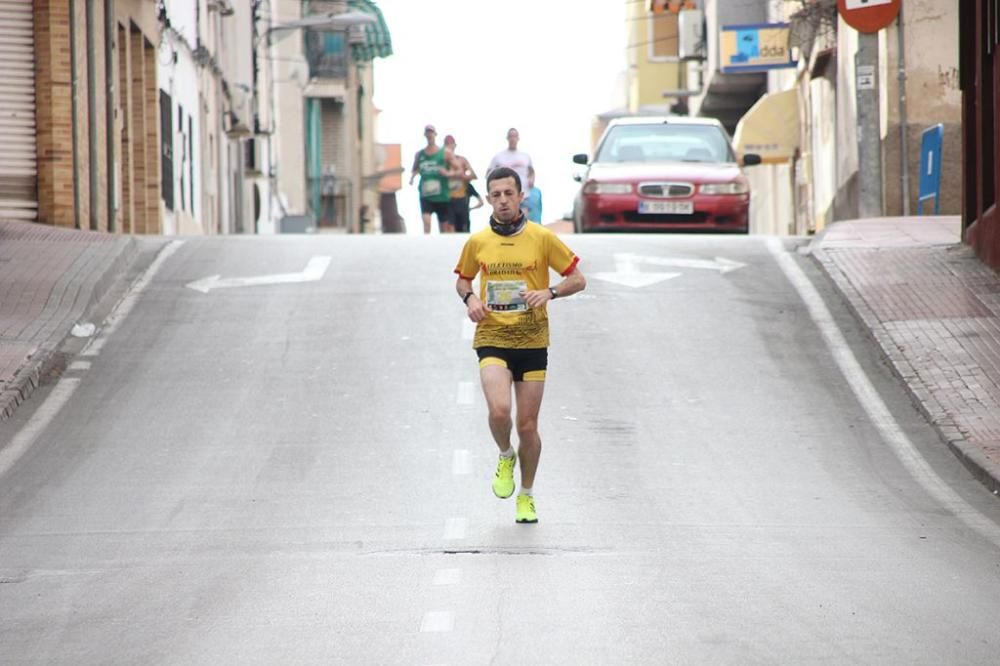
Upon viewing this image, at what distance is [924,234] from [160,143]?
16.4 meters

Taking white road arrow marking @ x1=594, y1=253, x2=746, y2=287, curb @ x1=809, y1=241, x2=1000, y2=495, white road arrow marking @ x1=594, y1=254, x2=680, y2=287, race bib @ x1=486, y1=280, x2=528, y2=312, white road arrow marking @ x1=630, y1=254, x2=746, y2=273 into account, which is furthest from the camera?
white road arrow marking @ x1=630, y1=254, x2=746, y2=273

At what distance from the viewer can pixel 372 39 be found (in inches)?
3216

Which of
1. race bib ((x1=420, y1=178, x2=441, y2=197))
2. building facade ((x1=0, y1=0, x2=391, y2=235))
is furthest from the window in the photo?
race bib ((x1=420, y1=178, x2=441, y2=197))

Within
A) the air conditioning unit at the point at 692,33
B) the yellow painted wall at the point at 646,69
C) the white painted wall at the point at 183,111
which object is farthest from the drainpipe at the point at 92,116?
the yellow painted wall at the point at 646,69

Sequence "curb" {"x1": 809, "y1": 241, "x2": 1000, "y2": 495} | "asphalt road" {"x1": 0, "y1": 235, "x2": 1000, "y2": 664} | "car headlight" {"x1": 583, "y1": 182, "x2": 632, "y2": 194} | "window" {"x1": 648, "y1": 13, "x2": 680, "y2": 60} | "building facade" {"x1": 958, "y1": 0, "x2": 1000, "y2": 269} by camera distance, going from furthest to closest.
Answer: "window" {"x1": 648, "y1": 13, "x2": 680, "y2": 60} < "car headlight" {"x1": 583, "y1": 182, "x2": 632, "y2": 194} < "building facade" {"x1": 958, "y1": 0, "x2": 1000, "y2": 269} < "curb" {"x1": 809, "y1": 241, "x2": 1000, "y2": 495} < "asphalt road" {"x1": 0, "y1": 235, "x2": 1000, "y2": 664}

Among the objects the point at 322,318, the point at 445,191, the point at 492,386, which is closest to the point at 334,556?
the point at 492,386

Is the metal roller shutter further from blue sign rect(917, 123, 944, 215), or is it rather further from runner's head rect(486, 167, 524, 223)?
runner's head rect(486, 167, 524, 223)

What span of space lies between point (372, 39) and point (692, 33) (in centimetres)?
2218

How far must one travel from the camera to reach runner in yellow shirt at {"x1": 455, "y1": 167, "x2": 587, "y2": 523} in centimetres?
1091

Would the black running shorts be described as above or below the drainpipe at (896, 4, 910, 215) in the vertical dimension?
below

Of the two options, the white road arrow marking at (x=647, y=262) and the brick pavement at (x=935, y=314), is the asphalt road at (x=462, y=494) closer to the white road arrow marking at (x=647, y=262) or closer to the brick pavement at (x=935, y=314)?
the white road arrow marking at (x=647, y=262)

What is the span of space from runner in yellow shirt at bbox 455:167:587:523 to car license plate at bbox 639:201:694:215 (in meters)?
16.7

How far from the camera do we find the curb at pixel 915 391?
13.0m

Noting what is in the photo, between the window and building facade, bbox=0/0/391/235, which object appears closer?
building facade, bbox=0/0/391/235
